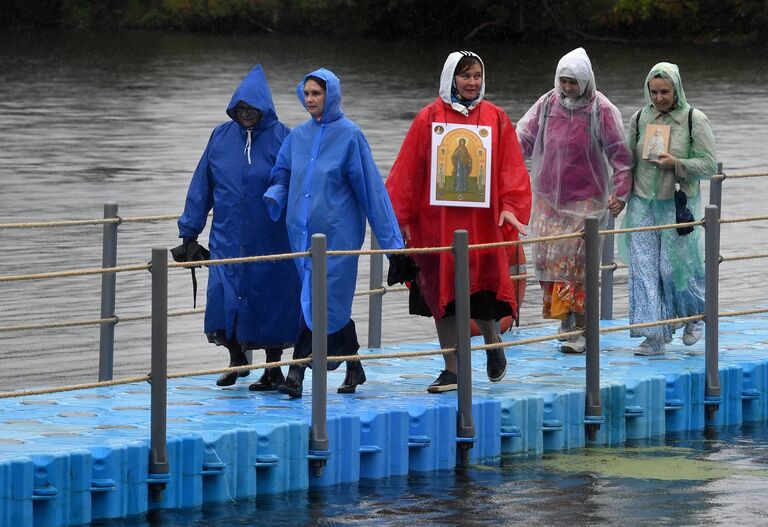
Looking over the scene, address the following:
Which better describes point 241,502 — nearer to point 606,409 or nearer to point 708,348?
point 606,409

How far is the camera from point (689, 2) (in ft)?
232

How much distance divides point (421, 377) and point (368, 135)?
20.7 m

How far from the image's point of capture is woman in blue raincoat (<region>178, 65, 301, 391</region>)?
8.75m

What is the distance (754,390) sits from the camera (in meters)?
9.88

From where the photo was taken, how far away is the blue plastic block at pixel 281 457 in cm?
788

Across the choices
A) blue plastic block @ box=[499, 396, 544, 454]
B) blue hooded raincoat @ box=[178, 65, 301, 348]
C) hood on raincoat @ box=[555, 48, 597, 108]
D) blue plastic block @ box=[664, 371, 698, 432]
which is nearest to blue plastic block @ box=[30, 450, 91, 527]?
blue hooded raincoat @ box=[178, 65, 301, 348]

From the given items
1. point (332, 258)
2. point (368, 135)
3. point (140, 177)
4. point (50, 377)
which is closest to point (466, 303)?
point (332, 258)

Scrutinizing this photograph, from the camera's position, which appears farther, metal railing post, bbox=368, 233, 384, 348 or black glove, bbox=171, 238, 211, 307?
metal railing post, bbox=368, 233, 384, 348

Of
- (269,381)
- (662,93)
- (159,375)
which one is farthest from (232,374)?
(662,93)

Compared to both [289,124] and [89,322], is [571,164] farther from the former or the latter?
[289,124]

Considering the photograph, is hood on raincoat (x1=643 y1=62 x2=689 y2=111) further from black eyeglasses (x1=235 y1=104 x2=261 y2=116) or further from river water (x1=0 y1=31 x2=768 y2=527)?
black eyeglasses (x1=235 y1=104 x2=261 y2=116)

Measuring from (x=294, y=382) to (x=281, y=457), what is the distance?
2.22 feet

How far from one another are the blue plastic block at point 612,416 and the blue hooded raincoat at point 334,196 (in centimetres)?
142

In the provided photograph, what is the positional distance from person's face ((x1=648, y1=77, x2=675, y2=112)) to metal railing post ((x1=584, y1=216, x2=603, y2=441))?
3.77 feet
